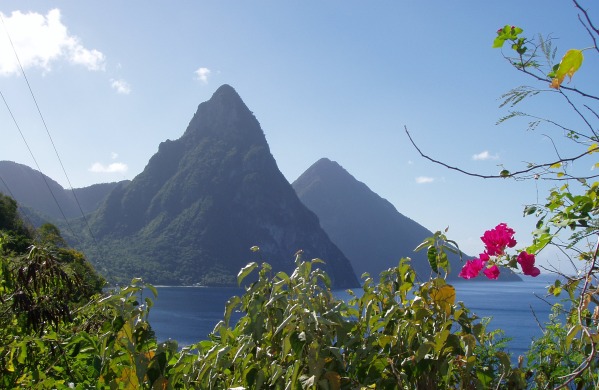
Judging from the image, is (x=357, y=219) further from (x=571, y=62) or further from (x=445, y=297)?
(x=571, y=62)

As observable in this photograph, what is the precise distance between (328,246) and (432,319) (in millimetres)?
92886

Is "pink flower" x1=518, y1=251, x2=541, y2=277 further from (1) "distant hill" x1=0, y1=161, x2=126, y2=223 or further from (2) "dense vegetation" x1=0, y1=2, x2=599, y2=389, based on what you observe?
(1) "distant hill" x1=0, y1=161, x2=126, y2=223

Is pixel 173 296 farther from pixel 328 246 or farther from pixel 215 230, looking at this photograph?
pixel 328 246

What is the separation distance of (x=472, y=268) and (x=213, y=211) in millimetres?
88475

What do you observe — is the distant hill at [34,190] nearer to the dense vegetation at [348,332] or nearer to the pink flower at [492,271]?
the dense vegetation at [348,332]

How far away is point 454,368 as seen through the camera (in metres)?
1.24

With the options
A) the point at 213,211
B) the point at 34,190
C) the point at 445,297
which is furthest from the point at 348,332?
the point at 34,190

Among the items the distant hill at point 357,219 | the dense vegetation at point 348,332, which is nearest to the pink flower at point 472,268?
the dense vegetation at point 348,332

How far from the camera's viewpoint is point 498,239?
1.24 metres

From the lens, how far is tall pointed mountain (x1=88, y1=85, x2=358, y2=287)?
77.5 metres

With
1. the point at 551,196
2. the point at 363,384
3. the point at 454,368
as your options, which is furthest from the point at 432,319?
the point at 551,196

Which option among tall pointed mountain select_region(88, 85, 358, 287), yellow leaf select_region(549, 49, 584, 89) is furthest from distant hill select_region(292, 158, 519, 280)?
yellow leaf select_region(549, 49, 584, 89)

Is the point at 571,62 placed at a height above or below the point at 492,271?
above

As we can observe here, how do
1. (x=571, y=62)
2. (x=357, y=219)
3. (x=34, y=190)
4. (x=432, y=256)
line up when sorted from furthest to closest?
(x=357, y=219)
(x=34, y=190)
(x=432, y=256)
(x=571, y=62)
